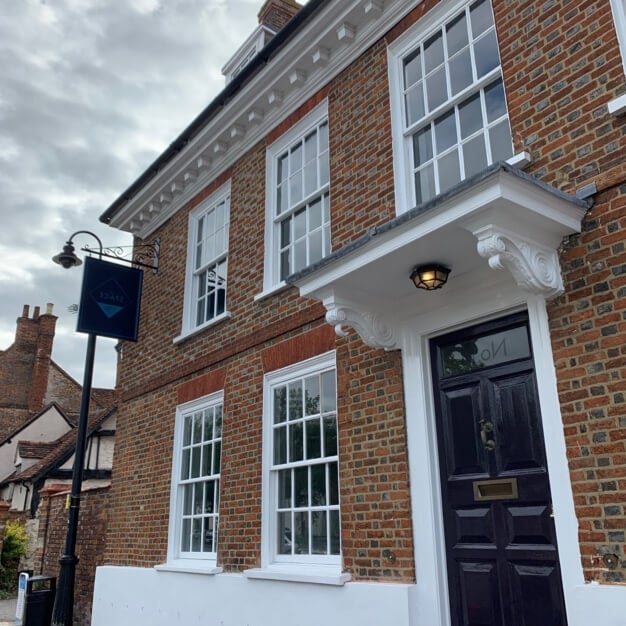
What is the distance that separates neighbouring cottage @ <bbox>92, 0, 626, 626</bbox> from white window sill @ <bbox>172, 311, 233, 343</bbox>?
89 mm

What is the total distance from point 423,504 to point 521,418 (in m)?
1.05

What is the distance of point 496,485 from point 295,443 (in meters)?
2.45

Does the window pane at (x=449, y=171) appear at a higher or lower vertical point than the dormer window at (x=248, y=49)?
lower

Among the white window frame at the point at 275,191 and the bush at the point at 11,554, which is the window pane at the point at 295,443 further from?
the bush at the point at 11,554

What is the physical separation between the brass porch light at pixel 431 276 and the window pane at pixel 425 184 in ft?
3.93

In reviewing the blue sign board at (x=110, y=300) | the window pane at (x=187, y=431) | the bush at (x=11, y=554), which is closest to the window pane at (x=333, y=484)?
the window pane at (x=187, y=431)

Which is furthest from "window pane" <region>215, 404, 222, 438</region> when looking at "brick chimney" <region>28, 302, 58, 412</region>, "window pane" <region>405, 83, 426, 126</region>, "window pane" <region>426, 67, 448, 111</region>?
"brick chimney" <region>28, 302, 58, 412</region>

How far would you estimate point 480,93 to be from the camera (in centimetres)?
529

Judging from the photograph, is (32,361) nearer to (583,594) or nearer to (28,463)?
(28,463)

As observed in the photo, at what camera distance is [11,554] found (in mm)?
15586

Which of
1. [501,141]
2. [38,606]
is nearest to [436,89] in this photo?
[501,141]

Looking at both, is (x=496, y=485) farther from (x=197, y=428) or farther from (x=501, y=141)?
(x=197, y=428)

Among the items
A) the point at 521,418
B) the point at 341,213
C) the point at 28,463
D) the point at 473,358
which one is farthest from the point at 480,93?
the point at 28,463

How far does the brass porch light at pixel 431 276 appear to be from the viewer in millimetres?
4551
